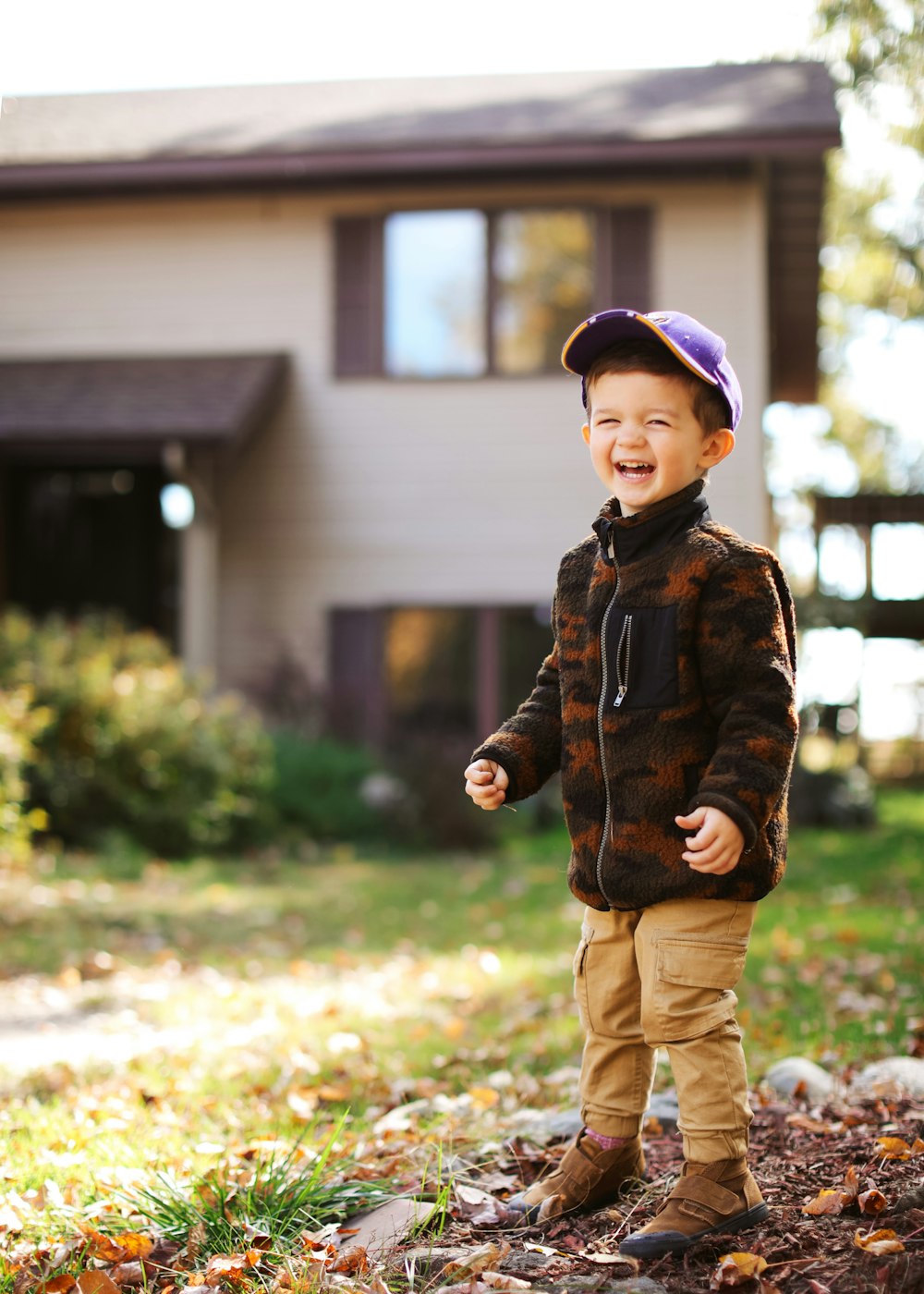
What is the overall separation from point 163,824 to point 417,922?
3.01m

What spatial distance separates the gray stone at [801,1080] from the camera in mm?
3861

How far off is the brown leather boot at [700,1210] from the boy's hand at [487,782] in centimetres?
84

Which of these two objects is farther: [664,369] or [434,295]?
[434,295]

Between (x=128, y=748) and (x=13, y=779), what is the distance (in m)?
2.03

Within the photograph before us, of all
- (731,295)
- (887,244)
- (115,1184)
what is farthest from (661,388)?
(887,244)

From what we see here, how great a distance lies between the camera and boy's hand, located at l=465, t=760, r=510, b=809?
2.89m

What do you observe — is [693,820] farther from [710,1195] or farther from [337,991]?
[337,991]

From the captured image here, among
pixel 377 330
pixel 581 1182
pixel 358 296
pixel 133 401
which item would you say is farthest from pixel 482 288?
pixel 581 1182

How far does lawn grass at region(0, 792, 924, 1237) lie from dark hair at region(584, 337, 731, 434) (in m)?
1.91

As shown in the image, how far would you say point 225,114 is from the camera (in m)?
14.1

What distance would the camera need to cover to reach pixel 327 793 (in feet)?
37.7

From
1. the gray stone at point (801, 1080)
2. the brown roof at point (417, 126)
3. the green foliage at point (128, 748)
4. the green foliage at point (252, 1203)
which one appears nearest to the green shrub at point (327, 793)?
the green foliage at point (128, 748)

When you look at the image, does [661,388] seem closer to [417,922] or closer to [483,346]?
[417,922]

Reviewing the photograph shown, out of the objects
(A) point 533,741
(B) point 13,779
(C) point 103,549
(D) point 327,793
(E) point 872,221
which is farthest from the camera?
(E) point 872,221
